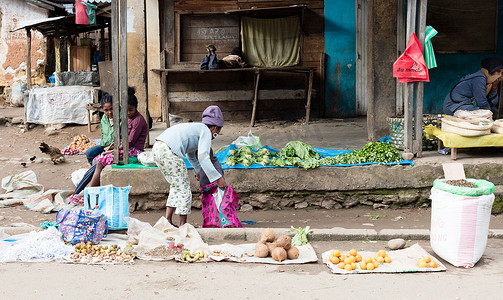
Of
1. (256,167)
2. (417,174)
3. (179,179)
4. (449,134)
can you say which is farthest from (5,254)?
(449,134)

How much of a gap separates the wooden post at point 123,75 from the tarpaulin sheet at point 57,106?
698cm

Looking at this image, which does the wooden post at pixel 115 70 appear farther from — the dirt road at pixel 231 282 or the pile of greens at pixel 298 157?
the dirt road at pixel 231 282

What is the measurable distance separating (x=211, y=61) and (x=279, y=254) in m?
7.09

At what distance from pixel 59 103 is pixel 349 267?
34.8ft

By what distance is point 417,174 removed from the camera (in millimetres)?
7156

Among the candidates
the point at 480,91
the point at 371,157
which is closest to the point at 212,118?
the point at 371,157

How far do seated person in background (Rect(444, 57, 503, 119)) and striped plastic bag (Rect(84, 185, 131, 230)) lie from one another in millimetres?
4548

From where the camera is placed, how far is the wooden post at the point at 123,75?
6.96m

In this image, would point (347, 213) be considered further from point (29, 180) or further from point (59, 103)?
point (59, 103)

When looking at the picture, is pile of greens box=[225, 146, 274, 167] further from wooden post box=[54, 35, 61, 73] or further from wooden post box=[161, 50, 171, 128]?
wooden post box=[54, 35, 61, 73]

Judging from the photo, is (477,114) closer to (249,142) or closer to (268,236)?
(249,142)

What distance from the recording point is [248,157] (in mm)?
7223

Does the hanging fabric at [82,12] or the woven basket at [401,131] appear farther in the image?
the hanging fabric at [82,12]

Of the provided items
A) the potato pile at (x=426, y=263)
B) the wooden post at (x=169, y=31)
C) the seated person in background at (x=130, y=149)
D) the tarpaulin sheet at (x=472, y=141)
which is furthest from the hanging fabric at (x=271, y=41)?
the potato pile at (x=426, y=263)
